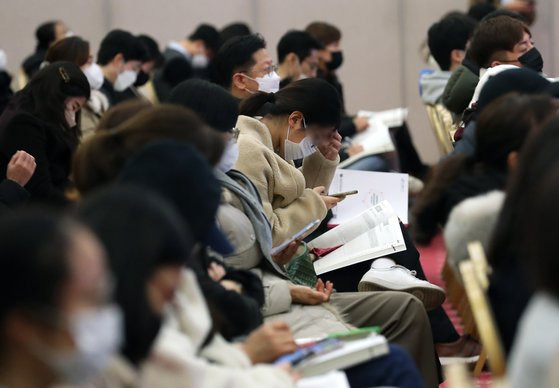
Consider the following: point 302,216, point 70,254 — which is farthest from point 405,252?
point 70,254

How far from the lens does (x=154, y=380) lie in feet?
7.55

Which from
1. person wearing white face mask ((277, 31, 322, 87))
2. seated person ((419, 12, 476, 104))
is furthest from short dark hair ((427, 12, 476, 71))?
person wearing white face mask ((277, 31, 322, 87))

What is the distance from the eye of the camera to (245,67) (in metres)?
5.42

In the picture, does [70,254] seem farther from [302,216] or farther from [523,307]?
[302,216]

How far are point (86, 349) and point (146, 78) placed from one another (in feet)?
22.9

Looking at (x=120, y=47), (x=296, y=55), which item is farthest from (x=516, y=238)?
(x=120, y=47)

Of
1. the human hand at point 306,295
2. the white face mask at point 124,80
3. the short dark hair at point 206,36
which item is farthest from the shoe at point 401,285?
the short dark hair at point 206,36

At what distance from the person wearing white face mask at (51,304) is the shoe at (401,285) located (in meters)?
2.43

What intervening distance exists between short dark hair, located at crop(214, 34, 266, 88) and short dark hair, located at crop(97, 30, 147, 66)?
2.23 metres

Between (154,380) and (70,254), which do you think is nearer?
(70,254)

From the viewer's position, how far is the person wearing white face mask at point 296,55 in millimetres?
7121

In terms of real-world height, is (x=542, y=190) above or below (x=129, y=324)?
above

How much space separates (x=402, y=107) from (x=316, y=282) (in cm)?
704

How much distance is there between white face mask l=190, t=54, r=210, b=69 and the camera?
31.0ft
